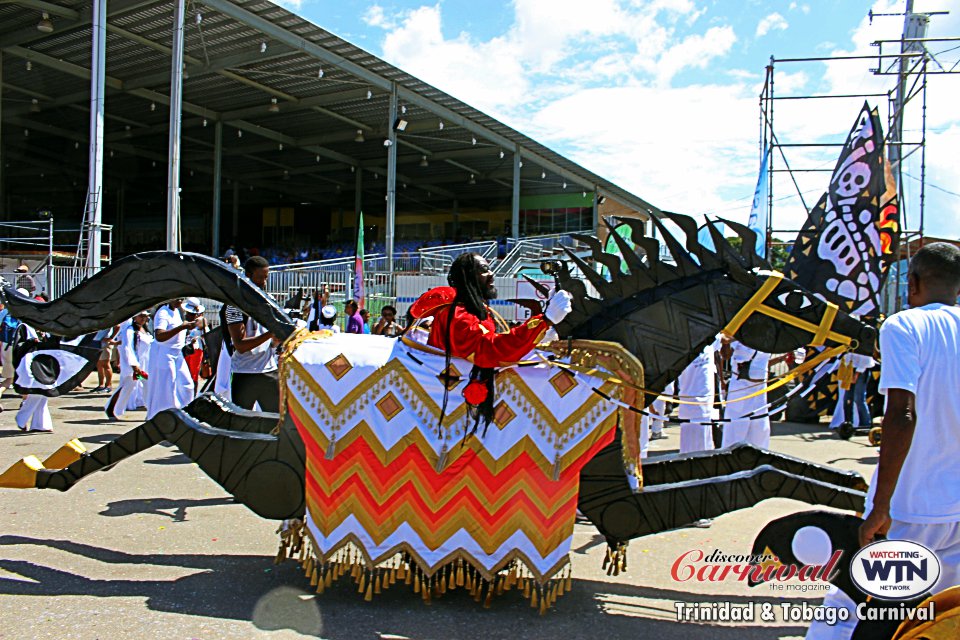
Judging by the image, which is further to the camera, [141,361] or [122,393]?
[141,361]

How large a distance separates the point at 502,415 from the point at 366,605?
125 cm

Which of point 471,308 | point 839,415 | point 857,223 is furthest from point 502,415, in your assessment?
point 839,415

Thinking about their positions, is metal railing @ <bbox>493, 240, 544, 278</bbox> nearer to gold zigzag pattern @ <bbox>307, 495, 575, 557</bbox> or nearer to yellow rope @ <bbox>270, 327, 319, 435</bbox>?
yellow rope @ <bbox>270, 327, 319, 435</bbox>

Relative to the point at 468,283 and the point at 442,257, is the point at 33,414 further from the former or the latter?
the point at 442,257

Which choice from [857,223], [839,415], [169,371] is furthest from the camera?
[839,415]

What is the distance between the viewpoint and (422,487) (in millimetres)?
3963

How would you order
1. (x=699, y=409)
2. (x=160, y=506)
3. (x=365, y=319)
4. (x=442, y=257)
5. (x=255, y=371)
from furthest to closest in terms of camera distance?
(x=442, y=257) → (x=365, y=319) → (x=699, y=409) → (x=255, y=371) → (x=160, y=506)

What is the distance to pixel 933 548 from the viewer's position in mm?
2574

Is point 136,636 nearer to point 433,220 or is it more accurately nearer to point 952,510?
point 952,510

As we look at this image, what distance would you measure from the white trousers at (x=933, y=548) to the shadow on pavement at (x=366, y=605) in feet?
3.75

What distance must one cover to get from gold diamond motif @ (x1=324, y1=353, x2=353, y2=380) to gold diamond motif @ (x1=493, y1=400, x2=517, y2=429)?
0.86 m

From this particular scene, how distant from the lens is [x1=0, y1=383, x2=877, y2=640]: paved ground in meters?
3.67

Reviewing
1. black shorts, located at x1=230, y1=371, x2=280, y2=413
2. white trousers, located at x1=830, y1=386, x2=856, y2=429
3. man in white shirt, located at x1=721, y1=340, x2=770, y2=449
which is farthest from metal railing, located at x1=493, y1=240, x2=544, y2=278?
black shorts, located at x1=230, y1=371, x2=280, y2=413

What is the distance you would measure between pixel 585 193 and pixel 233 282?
32.1 metres
